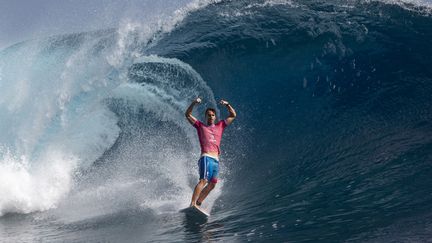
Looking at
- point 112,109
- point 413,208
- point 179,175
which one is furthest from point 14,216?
point 413,208

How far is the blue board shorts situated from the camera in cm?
734

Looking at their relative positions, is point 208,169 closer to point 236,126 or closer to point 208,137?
point 208,137

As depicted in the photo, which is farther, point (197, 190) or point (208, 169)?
point (208, 169)

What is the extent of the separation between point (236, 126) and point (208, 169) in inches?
149

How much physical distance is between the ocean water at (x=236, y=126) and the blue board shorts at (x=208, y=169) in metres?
0.53

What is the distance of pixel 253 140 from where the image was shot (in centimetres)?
1050

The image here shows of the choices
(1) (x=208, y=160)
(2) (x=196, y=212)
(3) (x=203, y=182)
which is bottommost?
(2) (x=196, y=212)

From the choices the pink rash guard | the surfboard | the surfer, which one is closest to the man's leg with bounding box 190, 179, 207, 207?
the surfer

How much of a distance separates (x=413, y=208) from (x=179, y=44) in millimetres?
9209

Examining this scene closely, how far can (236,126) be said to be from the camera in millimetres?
11078

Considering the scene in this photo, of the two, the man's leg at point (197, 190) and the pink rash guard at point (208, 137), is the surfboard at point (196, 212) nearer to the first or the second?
the man's leg at point (197, 190)

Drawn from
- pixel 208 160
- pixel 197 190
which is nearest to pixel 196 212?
pixel 197 190

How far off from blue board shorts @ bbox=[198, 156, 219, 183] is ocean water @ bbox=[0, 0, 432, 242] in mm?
527

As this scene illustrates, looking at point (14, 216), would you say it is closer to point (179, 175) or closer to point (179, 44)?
point (179, 175)
